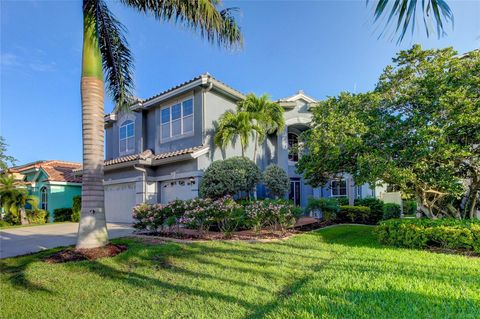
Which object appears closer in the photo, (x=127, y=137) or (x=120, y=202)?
(x=120, y=202)

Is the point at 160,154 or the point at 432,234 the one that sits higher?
the point at 160,154

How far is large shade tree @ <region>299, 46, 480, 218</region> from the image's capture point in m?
8.17

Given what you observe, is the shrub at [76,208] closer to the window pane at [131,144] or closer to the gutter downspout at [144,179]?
the window pane at [131,144]

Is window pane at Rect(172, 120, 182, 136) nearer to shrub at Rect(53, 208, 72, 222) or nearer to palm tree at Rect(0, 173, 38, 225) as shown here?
shrub at Rect(53, 208, 72, 222)

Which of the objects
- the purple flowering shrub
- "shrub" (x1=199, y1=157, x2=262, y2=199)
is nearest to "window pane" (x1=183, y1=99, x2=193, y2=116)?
Answer: "shrub" (x1=199, y1=157, x2=262, y2=199)

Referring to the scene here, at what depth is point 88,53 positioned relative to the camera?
8.87 meters

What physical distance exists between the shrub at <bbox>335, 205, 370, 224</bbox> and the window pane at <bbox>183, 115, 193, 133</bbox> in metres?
9.39

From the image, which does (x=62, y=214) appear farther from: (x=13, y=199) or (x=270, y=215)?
(x=270, y=215)

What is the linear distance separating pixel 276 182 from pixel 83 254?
1012cm

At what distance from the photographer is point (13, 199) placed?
20859 mm

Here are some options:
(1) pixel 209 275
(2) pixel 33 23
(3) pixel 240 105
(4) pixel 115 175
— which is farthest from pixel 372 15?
(4) pixel 115 175

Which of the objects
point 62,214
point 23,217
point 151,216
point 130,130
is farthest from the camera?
point 62,214

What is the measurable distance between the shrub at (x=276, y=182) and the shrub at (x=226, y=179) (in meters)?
1.41

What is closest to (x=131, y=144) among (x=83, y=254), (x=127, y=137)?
(x=127, y=137)
